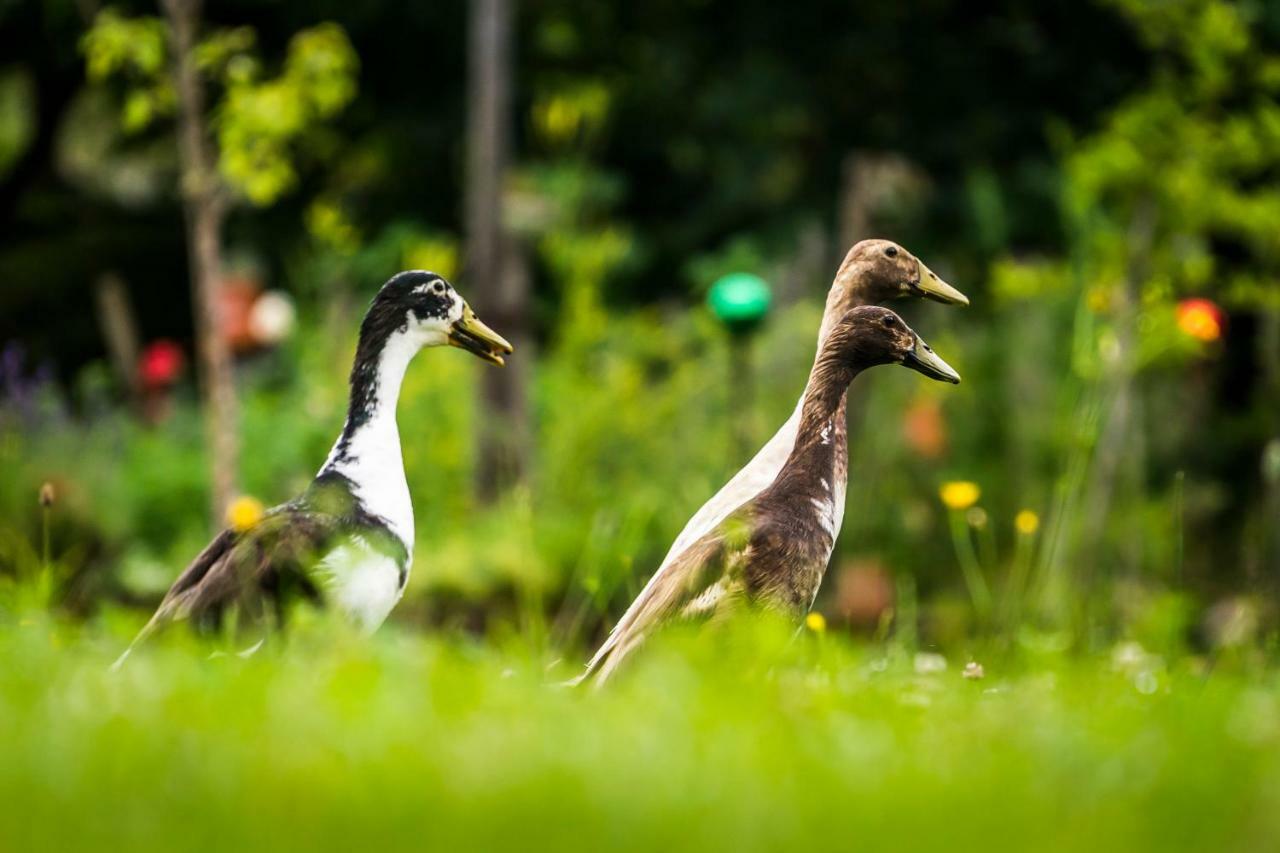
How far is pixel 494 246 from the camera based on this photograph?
9.70 m

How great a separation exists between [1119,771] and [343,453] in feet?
6.67

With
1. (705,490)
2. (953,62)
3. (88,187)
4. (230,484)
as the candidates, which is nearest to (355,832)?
(230,484)

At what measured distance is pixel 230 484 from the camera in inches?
307

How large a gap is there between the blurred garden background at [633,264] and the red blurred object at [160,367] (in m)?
0.04

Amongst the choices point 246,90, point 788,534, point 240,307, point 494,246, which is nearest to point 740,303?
point 246,90

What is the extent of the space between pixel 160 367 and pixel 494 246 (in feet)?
9.72

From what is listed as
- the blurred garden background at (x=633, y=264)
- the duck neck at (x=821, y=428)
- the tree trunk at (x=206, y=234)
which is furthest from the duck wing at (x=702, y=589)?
the tree trunk at (x=206, y=234)

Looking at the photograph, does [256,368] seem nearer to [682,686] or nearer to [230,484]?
[230,484]

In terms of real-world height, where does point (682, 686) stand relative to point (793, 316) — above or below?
below

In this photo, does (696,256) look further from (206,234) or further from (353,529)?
(353,529)

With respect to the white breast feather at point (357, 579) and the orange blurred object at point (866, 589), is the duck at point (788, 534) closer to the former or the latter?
the white breast feather at point (357, 579)

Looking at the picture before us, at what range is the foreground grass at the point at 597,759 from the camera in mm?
2406

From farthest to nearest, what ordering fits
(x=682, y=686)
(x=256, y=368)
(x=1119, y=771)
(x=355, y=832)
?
1. (x=256, y=368)
2. (x=682, y=686)
3. (x=1119, y=771)
4. (x=355, y=832)

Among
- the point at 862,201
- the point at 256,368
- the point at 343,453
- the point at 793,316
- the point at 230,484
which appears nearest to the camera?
the point at 343,453
